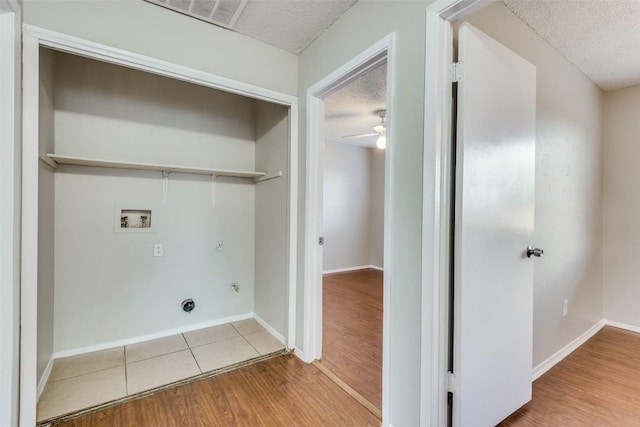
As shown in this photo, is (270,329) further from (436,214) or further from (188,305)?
(436,214)

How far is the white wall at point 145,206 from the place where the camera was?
2.29m

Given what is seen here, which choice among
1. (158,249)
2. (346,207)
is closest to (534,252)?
(158,249)

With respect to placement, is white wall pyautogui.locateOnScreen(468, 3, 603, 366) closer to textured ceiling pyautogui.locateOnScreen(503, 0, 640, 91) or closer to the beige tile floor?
textured ceiling pyautogui.locateOnScreen(503, 0, 640, 91)

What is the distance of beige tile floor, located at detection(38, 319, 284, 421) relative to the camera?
5.96 feet

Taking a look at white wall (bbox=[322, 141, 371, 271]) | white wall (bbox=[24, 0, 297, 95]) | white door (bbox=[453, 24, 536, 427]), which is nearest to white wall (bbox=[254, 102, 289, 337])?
white wall (bbox=[24, 0, 297, 95])

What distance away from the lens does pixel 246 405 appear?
1778 millimetres

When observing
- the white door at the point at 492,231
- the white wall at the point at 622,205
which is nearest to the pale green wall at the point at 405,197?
the white door at the point at 492,231

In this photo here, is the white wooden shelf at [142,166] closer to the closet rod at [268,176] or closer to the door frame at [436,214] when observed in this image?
the closet rod at [268,176]

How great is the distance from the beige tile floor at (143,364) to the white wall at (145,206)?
19 cm

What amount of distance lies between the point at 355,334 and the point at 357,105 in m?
2.60

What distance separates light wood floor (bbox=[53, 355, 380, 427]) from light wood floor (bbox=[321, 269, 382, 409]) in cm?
17
